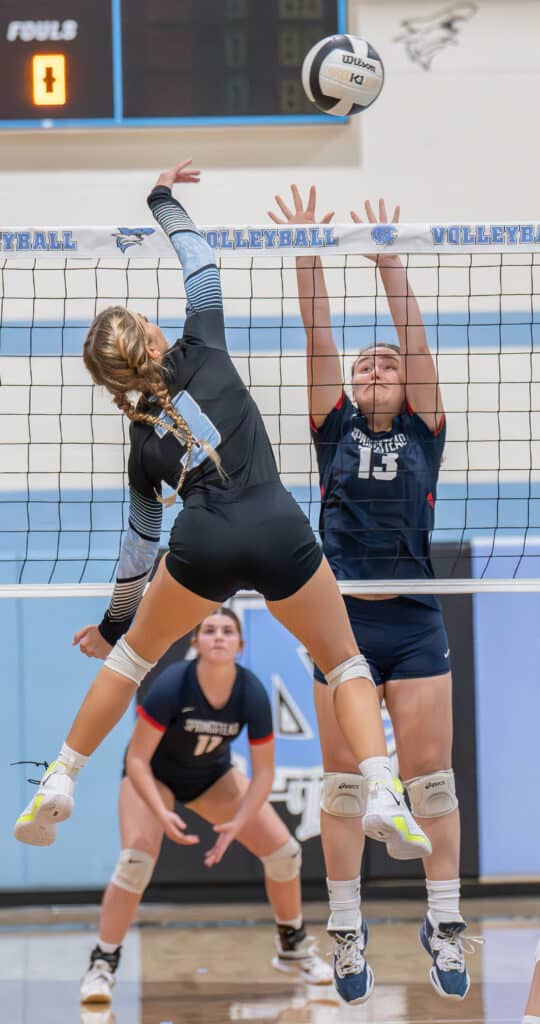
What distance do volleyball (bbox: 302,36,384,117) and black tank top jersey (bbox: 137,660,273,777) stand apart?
7.83 ft

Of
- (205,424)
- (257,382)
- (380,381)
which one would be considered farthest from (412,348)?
(257,382)

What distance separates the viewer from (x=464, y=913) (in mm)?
5953

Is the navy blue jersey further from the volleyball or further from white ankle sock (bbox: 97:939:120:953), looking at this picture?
white ankle sock (bbox: 97:939:120:953)

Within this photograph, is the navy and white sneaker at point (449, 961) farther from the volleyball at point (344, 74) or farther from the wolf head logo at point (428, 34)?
the wolf head logo at point (428, 34)

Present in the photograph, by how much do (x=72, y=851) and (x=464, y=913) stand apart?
1886 mm

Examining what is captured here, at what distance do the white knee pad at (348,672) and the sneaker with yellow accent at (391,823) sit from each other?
294 mm

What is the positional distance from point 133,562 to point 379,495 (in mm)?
892

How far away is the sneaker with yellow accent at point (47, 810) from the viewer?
352 cm

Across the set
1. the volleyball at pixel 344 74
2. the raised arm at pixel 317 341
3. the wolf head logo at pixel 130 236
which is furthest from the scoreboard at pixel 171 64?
the wolf head logo at pixel 130 236

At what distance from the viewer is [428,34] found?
6.35m

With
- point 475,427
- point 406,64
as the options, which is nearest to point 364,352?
point 475,427

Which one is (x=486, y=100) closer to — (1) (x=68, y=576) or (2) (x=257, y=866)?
(1) (x=68, y=576)

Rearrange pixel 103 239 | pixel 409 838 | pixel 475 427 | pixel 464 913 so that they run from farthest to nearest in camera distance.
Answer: pixel 475 427
pixel 464 913
pixel 103 239
pixel 409 838

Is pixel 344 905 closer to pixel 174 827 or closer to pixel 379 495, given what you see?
pixel 174 827
